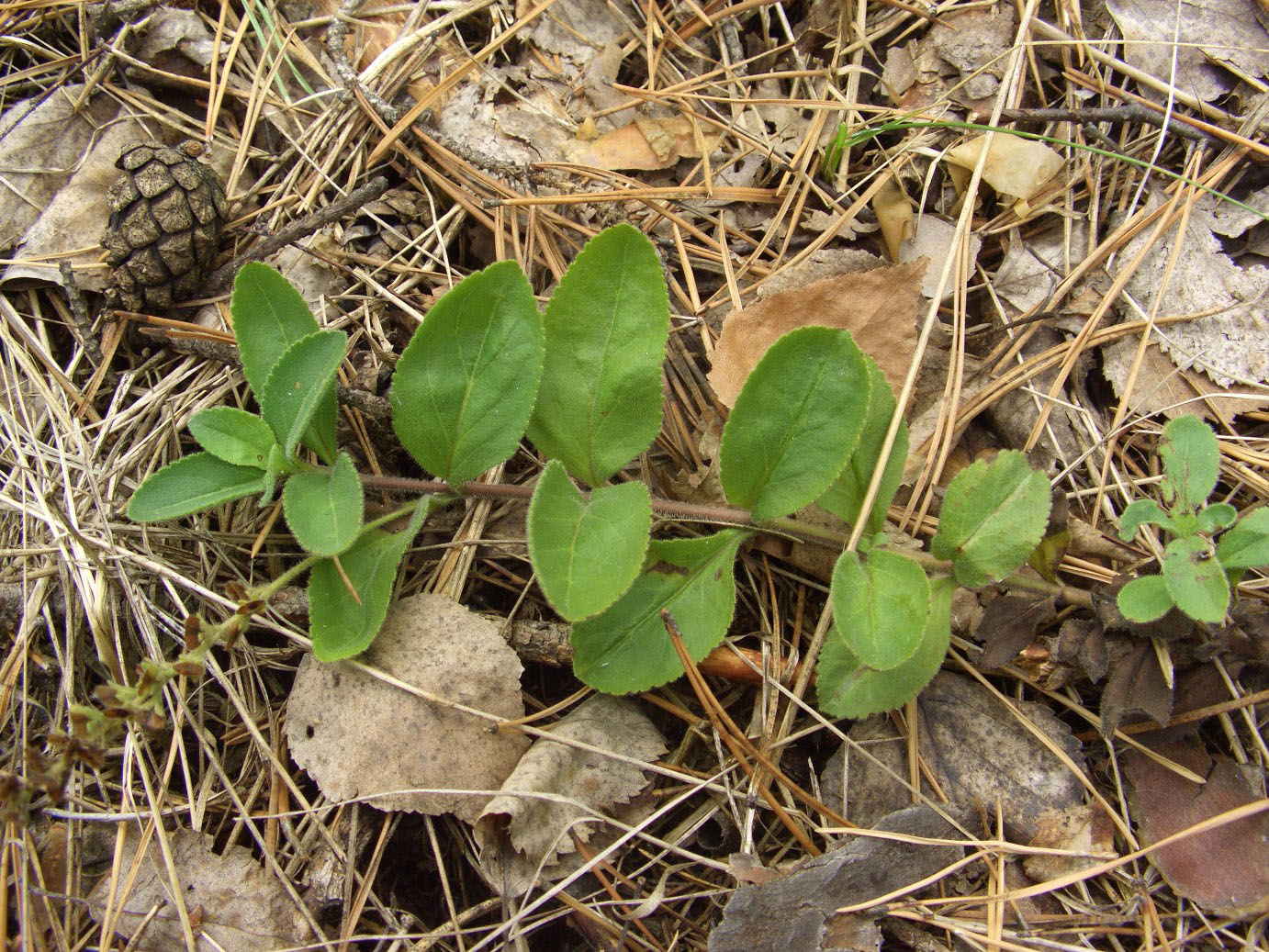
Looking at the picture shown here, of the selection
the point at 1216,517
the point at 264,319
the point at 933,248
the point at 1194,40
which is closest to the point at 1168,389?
the point at 1216,517

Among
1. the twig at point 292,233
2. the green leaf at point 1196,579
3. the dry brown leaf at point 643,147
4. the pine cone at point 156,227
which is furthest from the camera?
the dry brown leaf at point 643,147

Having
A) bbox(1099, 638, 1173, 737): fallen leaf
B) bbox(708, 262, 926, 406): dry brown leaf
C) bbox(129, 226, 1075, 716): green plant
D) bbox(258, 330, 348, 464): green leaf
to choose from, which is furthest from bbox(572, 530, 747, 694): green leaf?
bbox(1099, 638, 1173, 737): fallen leaf

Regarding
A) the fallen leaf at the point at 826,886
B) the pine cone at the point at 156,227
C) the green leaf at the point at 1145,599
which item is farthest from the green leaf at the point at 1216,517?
the pine cone at the point at 156,227

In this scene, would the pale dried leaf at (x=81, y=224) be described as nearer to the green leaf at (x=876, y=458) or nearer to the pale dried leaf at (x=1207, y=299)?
the green leaf at (x=876, y=458)

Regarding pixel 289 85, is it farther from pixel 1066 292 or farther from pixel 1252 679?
pixel 1252 679

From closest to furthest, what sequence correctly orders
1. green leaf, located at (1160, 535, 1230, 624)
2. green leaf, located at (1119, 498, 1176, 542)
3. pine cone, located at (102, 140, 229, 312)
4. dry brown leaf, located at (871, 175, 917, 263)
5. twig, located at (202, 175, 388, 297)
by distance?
green leaf, located at (1160, 535, 1230, 624), green leaf, located at (1119, 498, 1176, 542), pine cone, located at (102, 140, 229, 312), twig, located at (202, 175, 388, 297), dry brown leaf, located at (871, 175, 917, 263)

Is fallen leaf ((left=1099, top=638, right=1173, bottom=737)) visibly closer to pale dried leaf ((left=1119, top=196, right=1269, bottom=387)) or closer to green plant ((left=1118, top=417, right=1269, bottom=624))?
green plant ((left=1118, top=417, right=1269, bottom=624))

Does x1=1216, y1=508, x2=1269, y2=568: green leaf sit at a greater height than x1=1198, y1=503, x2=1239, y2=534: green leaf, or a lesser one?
lesser

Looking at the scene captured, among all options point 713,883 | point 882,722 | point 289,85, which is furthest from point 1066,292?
point 289,85
